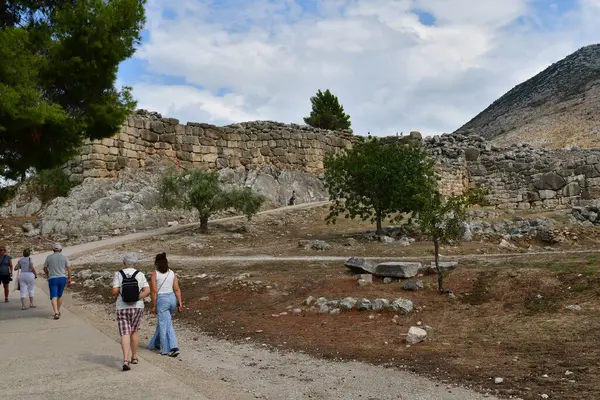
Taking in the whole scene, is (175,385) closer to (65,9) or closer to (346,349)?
(346,349)

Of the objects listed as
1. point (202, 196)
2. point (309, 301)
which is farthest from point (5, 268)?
point (202, 196)

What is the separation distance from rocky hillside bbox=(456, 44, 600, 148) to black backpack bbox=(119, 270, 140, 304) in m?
36.4

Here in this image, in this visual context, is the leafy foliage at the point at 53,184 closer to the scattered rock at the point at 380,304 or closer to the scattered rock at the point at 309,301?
the scattered rock at the point at 309,301

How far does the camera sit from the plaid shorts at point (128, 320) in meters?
7.05

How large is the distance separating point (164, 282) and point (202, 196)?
46.2 ft

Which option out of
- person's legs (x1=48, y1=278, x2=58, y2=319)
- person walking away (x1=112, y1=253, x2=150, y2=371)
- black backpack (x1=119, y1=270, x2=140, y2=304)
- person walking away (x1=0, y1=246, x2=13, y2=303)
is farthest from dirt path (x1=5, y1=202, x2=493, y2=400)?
person walking away (x1=0, y1=246, x2=13, y2=303)

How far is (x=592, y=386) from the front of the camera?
5.72m

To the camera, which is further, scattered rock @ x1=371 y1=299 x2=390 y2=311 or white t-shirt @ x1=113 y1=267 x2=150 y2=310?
scattered rock @ x1=371 y1=299 x2=390 y2=311

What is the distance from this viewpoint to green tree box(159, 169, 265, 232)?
71.5ft

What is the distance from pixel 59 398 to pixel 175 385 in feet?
3.70

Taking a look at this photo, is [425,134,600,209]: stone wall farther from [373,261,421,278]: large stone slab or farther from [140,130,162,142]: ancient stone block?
[373,261,421,278]: large stone slab

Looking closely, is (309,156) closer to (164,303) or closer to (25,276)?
(25,276)

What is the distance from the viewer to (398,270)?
37.2 ft

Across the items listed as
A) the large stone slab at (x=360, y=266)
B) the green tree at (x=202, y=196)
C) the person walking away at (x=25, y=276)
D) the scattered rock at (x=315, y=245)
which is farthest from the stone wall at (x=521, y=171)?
the person walking away at (x=25, y=276)
